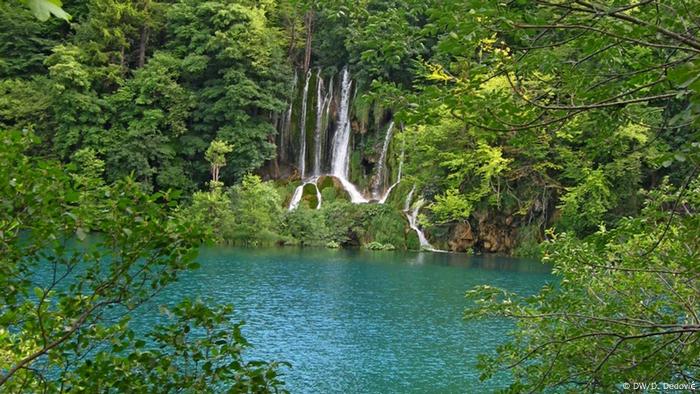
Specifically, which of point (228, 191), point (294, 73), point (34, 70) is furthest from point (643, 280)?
point (34, 70)

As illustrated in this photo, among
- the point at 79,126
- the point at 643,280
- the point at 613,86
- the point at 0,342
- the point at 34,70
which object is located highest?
the point at 34,70

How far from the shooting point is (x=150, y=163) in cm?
2952

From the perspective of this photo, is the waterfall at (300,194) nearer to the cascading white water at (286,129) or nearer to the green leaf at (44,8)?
the cascading white water at (286,129)

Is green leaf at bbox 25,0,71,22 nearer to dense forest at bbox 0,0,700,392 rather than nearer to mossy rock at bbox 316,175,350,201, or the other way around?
dense forest at bbox 0,0,700,392

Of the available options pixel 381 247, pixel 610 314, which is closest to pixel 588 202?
pixel 381 247

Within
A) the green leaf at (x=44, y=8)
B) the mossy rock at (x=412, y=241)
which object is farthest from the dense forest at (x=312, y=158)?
the mossy rock at (x=412, y=241)

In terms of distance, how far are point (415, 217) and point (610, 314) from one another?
75.5ft

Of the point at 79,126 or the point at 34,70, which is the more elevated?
the point at 34,70

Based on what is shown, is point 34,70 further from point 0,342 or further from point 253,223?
point 0,342

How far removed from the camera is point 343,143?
31172 millimetres

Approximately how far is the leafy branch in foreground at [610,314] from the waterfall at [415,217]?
2128 cm

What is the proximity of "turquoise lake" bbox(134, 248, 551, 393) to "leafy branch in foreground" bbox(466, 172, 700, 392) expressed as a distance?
4.21 meters

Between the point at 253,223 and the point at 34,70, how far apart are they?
51.6 feet

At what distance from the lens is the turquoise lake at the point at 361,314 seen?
29.2 feet
